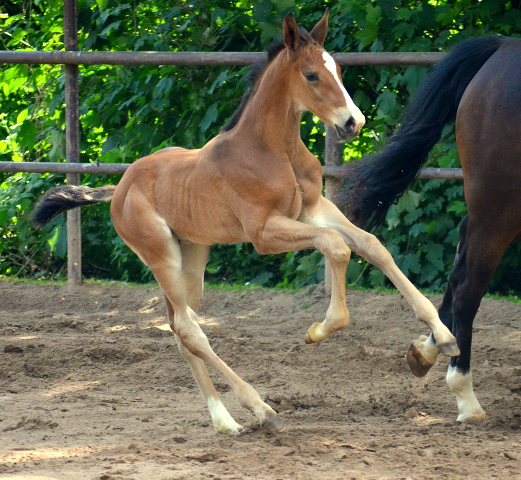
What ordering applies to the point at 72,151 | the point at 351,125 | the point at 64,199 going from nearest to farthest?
the point at 351,125
the point at 64,199
the point at 72,151

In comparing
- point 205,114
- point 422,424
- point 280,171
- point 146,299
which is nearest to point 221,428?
point 422,424

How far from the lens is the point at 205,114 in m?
6.06

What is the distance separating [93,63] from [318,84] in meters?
3.40

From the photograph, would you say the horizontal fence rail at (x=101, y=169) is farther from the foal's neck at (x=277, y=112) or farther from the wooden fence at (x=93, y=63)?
the foal's neck at (x=277, y=112)

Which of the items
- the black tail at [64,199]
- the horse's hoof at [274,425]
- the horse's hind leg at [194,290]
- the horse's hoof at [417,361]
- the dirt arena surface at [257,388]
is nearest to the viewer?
the dirt arena surface at [257,388]

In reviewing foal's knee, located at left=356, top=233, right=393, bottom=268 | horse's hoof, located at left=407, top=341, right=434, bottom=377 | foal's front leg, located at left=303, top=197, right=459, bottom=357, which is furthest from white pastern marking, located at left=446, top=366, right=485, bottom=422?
foal's knee, located at left=356, top=233, right=393, bottom=268

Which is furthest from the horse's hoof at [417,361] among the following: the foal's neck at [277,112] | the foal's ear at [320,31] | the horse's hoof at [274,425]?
the foal's ear at [320,31]

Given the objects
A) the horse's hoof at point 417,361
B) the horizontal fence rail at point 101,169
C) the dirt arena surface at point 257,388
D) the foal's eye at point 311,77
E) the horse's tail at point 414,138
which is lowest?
the dirt arena surface at point 257,388

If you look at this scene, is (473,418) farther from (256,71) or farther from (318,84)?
(256,71)

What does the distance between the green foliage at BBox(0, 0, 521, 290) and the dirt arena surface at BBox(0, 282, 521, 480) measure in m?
0.66

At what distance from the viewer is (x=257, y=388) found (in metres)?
3.62

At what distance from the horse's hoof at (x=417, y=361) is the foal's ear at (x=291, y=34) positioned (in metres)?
1.39

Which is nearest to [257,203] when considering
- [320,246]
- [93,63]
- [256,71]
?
[320,246]

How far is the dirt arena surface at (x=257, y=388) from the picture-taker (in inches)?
96.0
